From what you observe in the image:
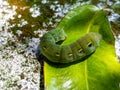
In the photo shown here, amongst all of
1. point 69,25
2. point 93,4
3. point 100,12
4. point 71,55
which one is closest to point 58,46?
point 71,55

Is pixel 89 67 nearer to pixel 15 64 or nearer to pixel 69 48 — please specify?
pixel 69 48

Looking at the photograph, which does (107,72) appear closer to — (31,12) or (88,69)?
(88,69)

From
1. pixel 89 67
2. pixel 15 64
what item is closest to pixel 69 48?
pixel 89 67

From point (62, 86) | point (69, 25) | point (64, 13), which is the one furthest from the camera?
point (64, 13)
